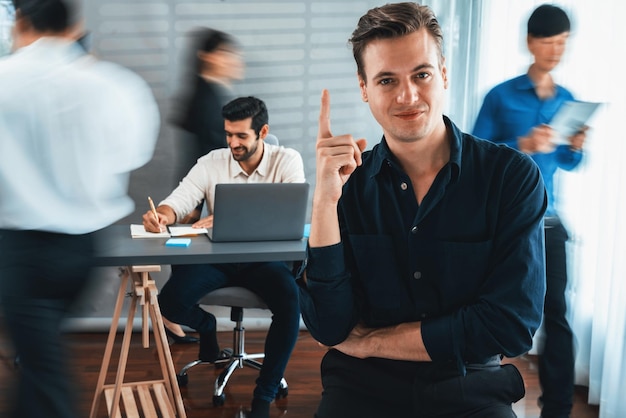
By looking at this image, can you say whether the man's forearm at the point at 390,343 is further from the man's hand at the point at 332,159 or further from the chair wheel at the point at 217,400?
the chair wheel at the point at 217,400

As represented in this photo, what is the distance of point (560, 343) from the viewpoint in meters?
2.80

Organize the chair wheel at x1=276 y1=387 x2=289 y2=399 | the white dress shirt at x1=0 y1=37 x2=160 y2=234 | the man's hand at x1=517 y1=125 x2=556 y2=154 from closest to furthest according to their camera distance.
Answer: the white dress shirt at x1=0 y1=37 x2=160 y2=234 → the man's hand at x1=517 y1=125 x2=556 y2=154 → the chair wheel at x1=276 y1=387 x2=289 y2=399

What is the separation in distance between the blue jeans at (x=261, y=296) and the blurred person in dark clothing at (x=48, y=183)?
89 cm

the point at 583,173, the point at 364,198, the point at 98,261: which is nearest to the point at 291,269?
the point at 98,261

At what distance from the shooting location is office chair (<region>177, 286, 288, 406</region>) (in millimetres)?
3250

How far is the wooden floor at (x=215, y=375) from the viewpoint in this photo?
319cm

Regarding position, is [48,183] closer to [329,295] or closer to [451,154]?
[329,295]

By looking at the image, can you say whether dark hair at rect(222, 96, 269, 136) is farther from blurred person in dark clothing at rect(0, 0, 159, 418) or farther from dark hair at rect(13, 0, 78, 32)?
dark hair at rect(13, 0, 78, 32)

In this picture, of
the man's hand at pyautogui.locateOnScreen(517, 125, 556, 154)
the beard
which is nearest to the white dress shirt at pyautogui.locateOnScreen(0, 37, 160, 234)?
the beard

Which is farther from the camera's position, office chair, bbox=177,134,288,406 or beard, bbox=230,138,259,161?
beard, bbox=230,138,259,161

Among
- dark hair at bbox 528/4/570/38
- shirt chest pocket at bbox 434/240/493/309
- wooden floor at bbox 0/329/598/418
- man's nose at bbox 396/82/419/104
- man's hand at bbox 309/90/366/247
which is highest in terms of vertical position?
dark hair at bbox 528/4/570/38

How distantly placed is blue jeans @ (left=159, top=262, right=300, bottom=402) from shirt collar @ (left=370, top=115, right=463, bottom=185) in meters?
1.57

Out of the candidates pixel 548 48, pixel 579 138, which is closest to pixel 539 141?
pixel 579 138

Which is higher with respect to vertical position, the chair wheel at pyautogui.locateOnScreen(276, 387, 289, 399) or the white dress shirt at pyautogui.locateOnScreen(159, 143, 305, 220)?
the white dress shirt at pyautogui.locateOnScreen(159, 143, 305, 220)
